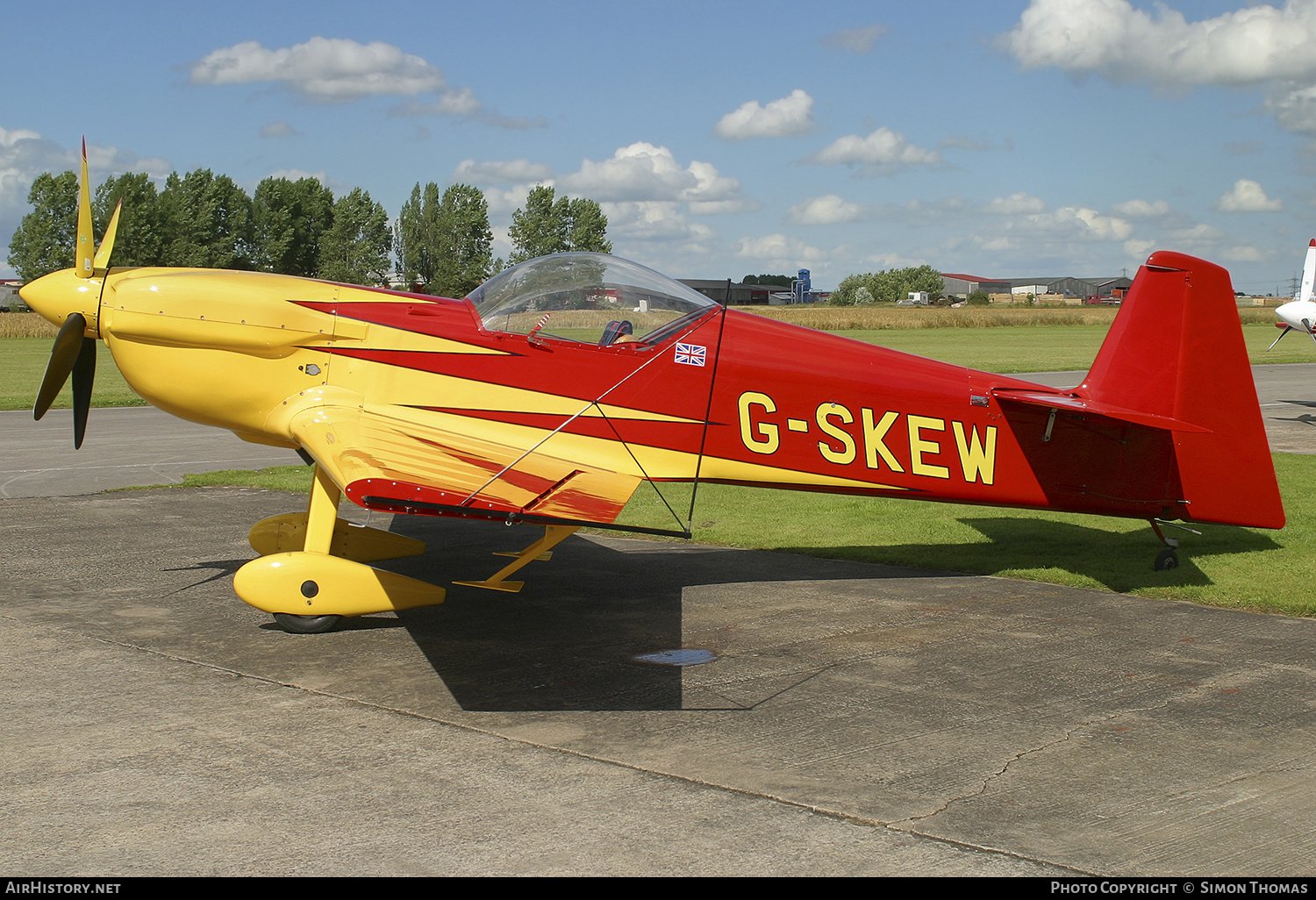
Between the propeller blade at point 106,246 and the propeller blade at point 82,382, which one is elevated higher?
the propeller blade at point 106,246

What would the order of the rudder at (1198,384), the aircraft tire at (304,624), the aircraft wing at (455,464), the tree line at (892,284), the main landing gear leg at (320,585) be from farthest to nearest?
the tree line at (892,284)
the rudder at (1198,384)
the aircraft tire at (304,624)
the main landing gear leg at (320,585)
the aircraft wing at (455,464)

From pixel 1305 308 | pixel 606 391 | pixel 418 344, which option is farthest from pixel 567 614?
pixel 1305 308

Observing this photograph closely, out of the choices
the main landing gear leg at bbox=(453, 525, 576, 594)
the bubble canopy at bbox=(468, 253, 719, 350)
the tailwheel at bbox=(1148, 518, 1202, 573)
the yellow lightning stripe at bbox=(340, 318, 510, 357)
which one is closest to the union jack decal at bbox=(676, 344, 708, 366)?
the bubble canopy at bbox=(468, 253, 719, 350)

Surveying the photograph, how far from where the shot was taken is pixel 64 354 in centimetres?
707

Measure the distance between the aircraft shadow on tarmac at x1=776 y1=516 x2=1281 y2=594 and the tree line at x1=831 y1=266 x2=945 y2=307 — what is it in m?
129

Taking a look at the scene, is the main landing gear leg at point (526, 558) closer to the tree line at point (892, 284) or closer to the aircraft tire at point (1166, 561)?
the aircraft tire at point (1166, 561)

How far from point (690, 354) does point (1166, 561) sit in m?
4.26

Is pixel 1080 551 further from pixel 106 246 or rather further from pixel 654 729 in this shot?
pixel 106 246

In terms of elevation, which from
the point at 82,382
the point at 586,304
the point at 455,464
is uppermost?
the point at 586,304

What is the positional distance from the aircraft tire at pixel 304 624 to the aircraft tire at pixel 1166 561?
6275 millimetres

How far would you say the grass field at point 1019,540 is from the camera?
791cm

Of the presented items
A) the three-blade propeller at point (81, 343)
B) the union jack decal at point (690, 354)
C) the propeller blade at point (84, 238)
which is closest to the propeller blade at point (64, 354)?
the three-blade propeller at point (81, 343)
